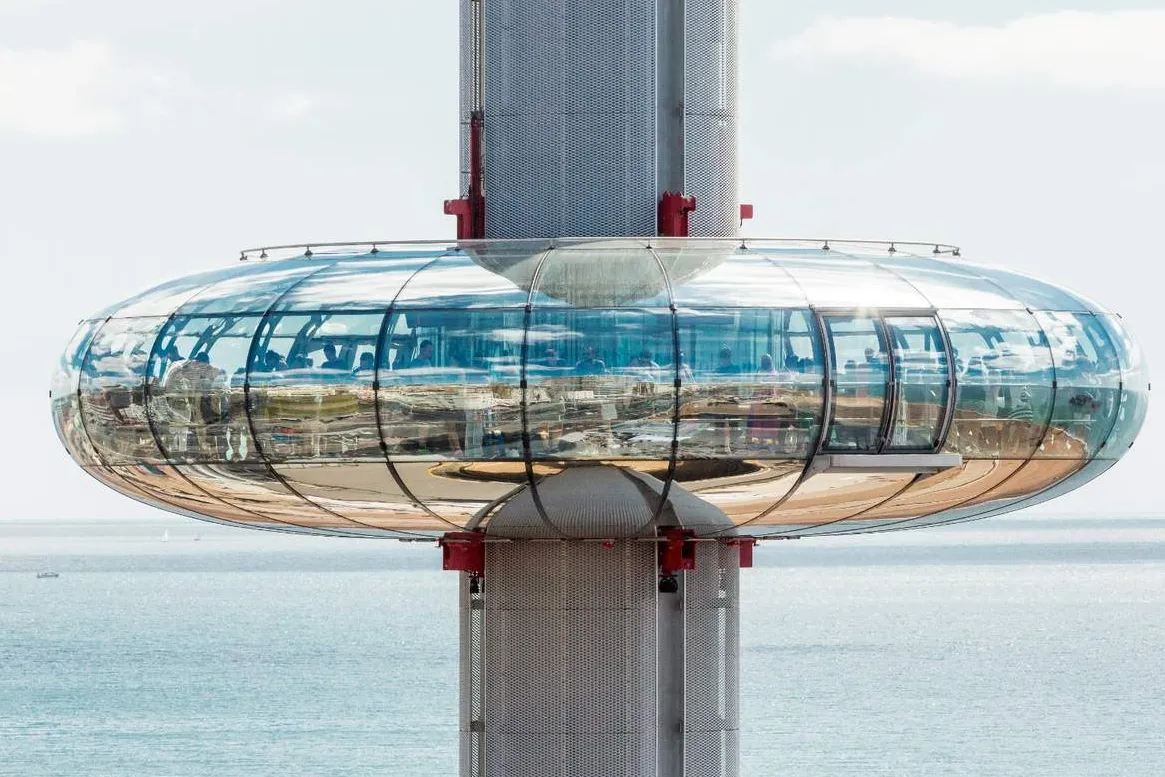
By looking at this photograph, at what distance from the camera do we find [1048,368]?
21.0 meters

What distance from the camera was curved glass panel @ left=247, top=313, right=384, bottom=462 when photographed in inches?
789

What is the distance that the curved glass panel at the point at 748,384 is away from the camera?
19.7 m

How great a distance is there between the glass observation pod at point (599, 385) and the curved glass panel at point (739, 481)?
0.03 meters

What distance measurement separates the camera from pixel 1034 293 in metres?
21.7

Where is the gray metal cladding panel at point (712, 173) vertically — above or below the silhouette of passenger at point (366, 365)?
above

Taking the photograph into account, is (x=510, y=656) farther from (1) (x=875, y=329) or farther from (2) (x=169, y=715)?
(2) (x=169, y=715)

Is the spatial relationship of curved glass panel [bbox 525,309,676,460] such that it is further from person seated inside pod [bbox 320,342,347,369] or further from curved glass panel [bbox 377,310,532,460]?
person seated inside pod [bbox 320,342,347,369]

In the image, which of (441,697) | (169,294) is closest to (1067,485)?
(169,294)

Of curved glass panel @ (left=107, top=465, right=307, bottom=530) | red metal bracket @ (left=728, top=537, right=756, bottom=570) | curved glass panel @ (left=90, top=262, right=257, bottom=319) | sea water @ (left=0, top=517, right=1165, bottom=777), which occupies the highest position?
curved glass panel @ (left=90, top=262, right=257, bottom=319)

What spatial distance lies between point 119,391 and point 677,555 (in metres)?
5.54

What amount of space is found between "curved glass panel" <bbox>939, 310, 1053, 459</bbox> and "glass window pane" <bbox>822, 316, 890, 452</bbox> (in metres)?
0.76

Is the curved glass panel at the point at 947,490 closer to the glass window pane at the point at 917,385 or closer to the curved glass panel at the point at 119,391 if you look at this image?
the glass window pane at the point at 917,385

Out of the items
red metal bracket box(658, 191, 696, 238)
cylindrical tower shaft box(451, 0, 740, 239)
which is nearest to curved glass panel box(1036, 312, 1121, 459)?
red metal bracket box(658, 191, 696, 238)

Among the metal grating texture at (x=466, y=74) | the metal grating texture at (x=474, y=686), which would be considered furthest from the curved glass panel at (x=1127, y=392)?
the metal grating texture at (x=466, y=74)
